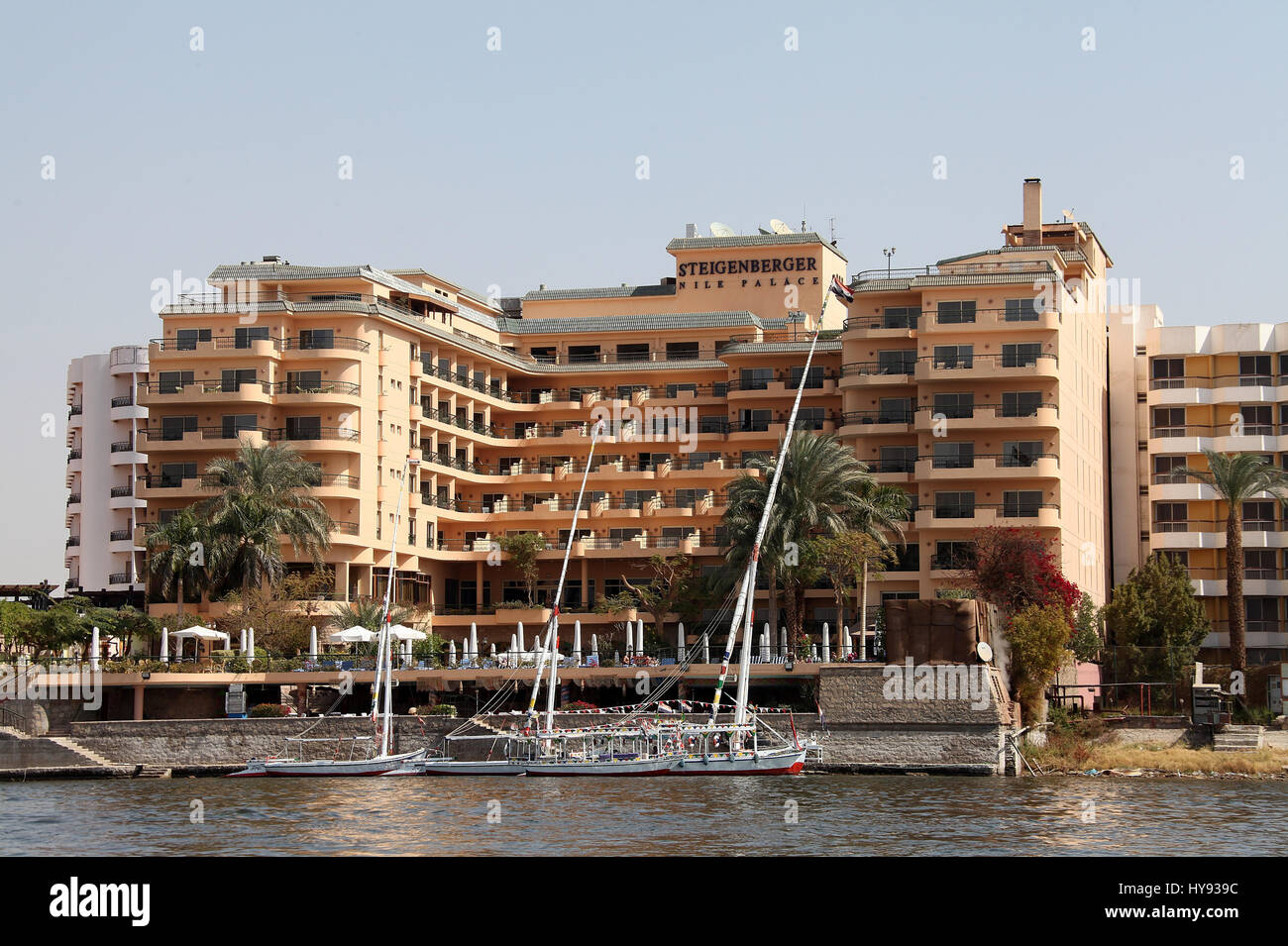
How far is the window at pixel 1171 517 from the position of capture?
9156cm

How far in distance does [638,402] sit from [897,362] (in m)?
17.0

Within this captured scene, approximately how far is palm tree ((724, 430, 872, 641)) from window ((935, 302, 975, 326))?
1129 cm

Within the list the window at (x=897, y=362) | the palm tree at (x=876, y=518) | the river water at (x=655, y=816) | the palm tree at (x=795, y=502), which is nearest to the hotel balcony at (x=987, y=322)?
the window at (x=897, y=362)

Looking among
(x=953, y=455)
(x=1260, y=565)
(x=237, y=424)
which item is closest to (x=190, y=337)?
(x=237, y=424)

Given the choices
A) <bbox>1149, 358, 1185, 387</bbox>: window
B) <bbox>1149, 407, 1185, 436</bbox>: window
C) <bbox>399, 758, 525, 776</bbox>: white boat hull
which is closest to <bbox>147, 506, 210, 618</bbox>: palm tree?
<bbox>399, 758, 525, 776</bbox>: white boat hull

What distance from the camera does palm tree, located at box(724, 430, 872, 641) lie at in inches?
2987

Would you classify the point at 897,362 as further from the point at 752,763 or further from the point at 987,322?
the point at 752,763

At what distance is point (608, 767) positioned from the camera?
61344 mm

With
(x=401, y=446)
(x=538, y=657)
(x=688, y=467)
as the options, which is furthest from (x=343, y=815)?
(x=688, y=467)

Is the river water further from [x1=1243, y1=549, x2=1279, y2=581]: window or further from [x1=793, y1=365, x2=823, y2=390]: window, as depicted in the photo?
[x1=793, y1=365, x2=823, y2=390]: window

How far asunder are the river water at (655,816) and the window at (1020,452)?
94.0 ft
